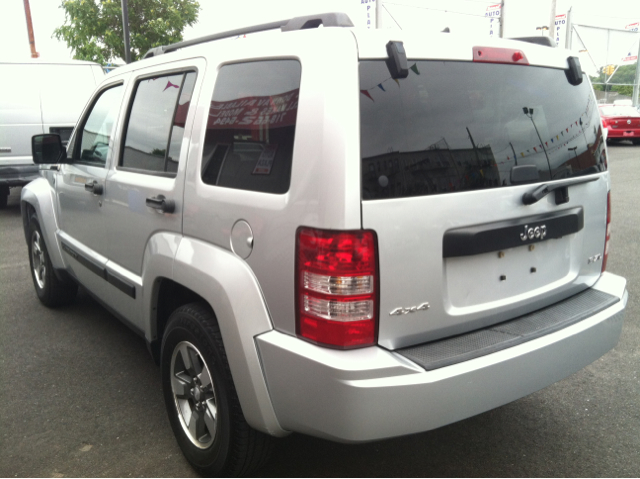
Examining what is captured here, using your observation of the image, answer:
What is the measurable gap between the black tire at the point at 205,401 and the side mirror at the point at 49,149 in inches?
83.8

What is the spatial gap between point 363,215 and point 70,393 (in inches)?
94.5

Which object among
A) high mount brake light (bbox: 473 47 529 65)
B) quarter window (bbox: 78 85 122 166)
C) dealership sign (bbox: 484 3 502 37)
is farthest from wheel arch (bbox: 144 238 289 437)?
dealership sign (bbox: 484 3 502 37)

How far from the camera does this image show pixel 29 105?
935 centimetres

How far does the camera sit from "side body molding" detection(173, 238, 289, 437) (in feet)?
7.32

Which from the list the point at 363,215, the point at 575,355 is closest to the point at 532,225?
the point at 575,355

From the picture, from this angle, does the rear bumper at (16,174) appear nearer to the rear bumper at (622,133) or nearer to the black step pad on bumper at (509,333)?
the black step pad on bumper at (509,333)

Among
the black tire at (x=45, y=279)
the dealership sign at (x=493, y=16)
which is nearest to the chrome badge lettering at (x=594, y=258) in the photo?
the black tire at (x=45, y=279)

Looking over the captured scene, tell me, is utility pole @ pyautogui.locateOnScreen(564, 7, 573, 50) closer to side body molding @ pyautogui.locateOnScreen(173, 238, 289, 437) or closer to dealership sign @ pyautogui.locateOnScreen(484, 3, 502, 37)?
dealership sign @ pyautogui.locateOnScreen(484, 3, 502, 37)

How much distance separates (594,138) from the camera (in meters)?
2.81

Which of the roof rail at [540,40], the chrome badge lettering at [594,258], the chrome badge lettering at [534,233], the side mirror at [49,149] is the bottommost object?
the chrome badge lettering at [594,258]

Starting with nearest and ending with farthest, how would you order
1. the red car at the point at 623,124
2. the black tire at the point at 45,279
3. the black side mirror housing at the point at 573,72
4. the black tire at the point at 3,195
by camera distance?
the black side mirror housing at the point at 573,72 < the black tire at the point at 45,279 < the black tire at the point at 3,195 < the red car at the point at 623,124

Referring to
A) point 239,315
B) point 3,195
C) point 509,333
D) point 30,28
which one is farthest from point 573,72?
point 30,28

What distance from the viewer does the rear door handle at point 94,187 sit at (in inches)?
139

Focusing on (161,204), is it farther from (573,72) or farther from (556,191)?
(573,72)
